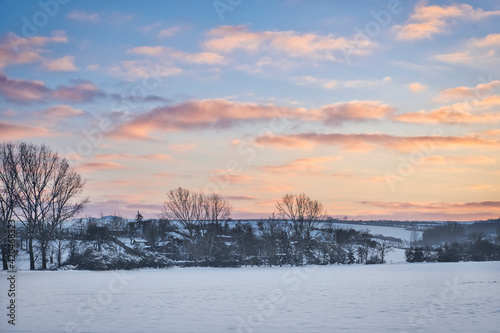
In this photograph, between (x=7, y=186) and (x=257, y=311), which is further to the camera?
(x=7, y=186)

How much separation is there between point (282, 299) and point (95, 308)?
24.8 ft

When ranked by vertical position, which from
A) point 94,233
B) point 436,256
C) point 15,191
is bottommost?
point 436,256

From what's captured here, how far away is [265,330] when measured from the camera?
11852 mm

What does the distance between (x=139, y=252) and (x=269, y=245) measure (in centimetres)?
1785

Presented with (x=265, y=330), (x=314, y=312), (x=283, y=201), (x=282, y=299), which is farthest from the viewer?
(x=283, y=201)

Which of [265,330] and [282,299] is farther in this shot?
[282,299]

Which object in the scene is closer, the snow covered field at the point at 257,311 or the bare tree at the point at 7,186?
the snow covered field at the point at 257,311

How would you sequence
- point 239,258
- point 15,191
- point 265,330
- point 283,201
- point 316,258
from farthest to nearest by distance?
point 283,201 → point 316,258 → point 239,258 → point 15,191 → point 265,330

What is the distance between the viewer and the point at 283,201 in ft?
231

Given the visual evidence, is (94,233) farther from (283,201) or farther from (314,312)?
(314,312)

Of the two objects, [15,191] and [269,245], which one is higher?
[15,191]

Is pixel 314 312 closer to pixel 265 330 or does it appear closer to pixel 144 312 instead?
pixel 265 330

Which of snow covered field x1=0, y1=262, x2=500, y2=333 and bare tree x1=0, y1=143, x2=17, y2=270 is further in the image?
bare tree x1=0, y1=143, x2=17, y2=270

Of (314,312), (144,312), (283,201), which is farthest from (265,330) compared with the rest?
(283,201)
